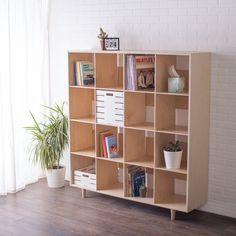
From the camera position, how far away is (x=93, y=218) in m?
4.11

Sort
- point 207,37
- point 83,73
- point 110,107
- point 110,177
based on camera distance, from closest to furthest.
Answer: point 207,37 → point 110,107 → point 83,73 → point 110,177

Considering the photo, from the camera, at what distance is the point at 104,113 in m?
4.37

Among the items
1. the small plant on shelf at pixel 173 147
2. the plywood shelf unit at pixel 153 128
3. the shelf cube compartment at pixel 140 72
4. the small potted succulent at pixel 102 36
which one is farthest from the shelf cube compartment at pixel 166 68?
the small potted succulent at pixel 102 36

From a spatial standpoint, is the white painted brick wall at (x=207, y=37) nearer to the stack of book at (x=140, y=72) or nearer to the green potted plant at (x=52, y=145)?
the stack of book at (x=140, y=72)

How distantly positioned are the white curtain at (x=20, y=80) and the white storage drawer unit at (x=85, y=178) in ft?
2.12

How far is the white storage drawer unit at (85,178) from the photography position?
455 cm

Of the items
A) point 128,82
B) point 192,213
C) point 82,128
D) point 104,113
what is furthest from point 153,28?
point 192,213

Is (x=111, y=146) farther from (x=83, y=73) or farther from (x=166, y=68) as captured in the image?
(x=166, y=68)

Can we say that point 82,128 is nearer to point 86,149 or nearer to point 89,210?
point 86,149

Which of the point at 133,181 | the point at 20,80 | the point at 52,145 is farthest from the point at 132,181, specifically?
the point at 20,80

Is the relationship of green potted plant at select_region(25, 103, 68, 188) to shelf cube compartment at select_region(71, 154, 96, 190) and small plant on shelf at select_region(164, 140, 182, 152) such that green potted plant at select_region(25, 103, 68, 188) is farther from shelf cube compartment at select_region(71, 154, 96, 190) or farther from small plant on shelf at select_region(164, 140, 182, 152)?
small plant on shelf at select_region(164, 140, 182, 152)

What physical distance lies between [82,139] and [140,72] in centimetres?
103

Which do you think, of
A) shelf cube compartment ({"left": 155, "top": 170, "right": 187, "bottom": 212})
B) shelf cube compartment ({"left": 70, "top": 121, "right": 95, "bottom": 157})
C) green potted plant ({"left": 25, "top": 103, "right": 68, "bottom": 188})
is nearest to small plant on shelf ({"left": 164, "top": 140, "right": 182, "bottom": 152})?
shelf cube compartment ({"left": 155, "top": 170, "right": 187, "bottom": 212})

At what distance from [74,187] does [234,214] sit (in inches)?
67.3
